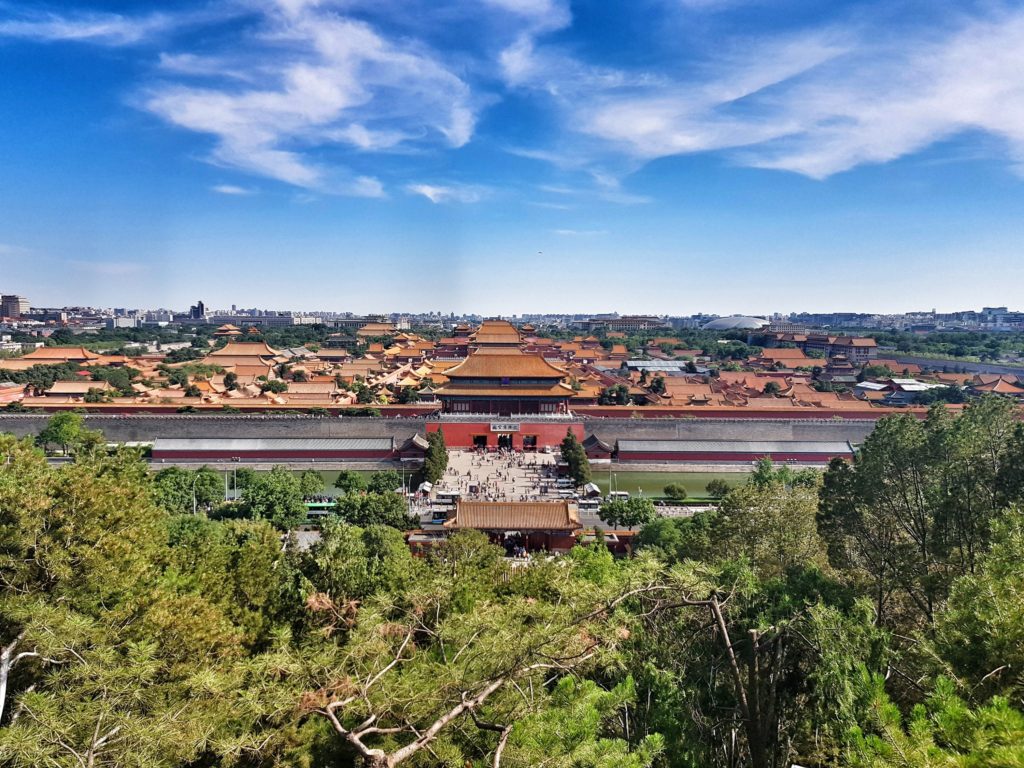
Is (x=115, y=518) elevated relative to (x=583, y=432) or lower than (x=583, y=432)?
elevated

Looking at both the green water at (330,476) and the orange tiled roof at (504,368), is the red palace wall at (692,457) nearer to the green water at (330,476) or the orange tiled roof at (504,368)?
the orange tiled roof at (504,368)

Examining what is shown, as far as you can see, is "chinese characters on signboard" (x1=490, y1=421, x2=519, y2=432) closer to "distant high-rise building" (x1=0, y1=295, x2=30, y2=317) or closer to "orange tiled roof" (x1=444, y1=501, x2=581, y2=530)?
"orange tiled roof" (x1=444, y1=501, x2=581, y2=530)

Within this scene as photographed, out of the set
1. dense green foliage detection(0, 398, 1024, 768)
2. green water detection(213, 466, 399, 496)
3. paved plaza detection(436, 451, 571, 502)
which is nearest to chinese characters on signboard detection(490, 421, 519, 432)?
paved plaza detection(436, 451, 571, 502)

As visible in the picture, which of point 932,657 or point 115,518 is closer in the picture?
point 932,657

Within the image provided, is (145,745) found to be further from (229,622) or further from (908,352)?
(908,352)

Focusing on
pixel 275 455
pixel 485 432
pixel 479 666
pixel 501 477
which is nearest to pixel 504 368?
pixel 485 432

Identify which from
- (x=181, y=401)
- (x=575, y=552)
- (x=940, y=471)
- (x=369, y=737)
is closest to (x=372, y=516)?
(x=575, y=552)

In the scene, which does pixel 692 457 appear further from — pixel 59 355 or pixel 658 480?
pixel 59 355
